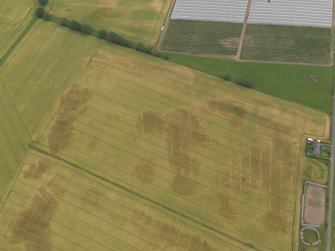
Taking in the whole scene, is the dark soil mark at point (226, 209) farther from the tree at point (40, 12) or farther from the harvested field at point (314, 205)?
the tree at point (40, 12)

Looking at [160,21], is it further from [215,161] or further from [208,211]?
[208,211]

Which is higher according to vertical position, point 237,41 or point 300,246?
point 237,41

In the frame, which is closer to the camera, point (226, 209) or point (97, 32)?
point (226, 209)

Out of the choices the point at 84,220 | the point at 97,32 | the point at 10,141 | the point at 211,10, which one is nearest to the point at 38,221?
the point at 84,220

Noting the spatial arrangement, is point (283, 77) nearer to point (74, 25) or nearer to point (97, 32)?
point (97, 32)

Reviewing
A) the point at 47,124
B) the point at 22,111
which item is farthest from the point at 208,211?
the point at 22,111

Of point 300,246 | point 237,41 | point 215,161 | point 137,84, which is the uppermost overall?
point 237,41

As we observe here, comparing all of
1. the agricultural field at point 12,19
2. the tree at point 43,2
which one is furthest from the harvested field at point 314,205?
the tree at point 43,2

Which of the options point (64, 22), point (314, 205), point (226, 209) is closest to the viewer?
point (314, 205)
